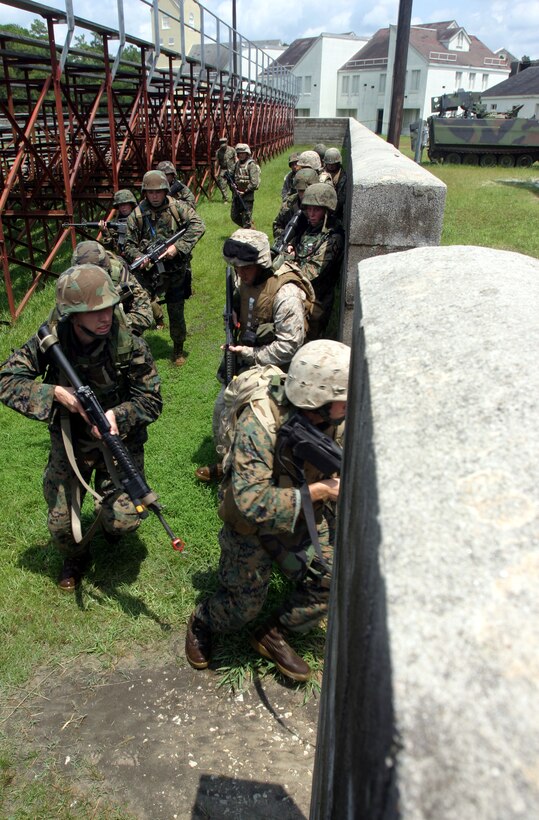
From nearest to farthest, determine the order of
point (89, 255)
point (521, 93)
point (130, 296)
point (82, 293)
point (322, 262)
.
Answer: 1. point (82, 293)
2. point (89, 255)
3. point (130, 296)
4. point (322, 262)
5. point (521, 93)

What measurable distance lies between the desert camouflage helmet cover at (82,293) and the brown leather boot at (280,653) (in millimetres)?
1843

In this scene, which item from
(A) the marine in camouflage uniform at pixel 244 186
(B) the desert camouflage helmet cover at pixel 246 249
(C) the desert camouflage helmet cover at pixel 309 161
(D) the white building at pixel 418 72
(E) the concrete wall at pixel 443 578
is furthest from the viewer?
(D) the white building at pixel 418 72

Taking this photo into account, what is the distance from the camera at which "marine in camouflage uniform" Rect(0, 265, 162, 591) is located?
3125mm

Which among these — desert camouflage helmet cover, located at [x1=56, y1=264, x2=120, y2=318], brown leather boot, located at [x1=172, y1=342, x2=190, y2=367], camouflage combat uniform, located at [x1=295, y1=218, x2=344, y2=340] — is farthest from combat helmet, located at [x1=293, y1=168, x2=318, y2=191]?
desert camouflage helmet cover, located at [x1=56, y1=264, x2=120, y2=318]

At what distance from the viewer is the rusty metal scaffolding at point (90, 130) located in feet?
27.1

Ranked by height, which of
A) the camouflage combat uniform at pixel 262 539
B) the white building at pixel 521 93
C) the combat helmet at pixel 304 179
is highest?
the white building at pixel 521 93

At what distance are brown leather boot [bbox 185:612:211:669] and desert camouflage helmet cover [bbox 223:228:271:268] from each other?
2168 millimetres

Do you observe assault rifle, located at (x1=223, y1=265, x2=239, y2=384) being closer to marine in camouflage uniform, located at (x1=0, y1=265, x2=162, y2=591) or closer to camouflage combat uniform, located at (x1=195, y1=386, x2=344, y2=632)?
marine in camouflage uniform, located at (x1=0, y1=265, x2=162, y2=591)

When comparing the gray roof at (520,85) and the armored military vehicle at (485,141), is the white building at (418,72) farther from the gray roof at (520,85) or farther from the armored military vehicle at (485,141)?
the armored military vehicle at (485,141)

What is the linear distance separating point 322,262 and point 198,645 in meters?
3.28

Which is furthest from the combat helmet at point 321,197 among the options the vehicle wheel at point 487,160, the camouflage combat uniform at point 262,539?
the vehicle wheel at point 487,160

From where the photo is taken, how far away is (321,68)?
5697cm

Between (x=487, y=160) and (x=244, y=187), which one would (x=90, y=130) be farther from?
(x=487, y=160)

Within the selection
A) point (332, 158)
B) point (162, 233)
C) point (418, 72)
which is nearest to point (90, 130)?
point (332, 158)
